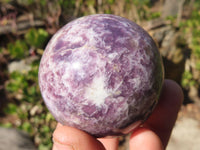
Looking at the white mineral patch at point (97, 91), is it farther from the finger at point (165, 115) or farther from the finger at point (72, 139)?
the finger at point (165, 115)

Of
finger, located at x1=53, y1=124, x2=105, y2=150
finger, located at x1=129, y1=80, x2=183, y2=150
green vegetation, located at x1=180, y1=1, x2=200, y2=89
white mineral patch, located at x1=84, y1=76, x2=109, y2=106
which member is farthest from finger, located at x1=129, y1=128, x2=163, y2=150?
green vegetation, located at x1=180, y1=1, x2=200, y2=89

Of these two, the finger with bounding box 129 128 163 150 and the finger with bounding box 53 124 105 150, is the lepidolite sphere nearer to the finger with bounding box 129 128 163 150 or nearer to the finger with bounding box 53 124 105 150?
the finger with bounding box 53 124 105 150

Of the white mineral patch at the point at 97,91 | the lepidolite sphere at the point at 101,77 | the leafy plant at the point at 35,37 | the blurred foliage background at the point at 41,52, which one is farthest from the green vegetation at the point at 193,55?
the white mineral patch at the point at 97,91

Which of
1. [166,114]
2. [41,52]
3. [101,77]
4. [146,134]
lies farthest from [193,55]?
[101,77]

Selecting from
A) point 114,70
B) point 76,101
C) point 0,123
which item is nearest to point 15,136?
point 0,123

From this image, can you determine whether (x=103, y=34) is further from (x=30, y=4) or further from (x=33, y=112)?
(x=30, y=4)
